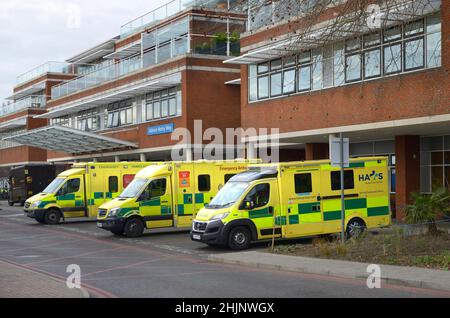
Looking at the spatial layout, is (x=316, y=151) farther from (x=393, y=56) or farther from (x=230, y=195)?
(x=230, y=195)

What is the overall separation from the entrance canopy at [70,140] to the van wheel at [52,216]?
11.6 meters

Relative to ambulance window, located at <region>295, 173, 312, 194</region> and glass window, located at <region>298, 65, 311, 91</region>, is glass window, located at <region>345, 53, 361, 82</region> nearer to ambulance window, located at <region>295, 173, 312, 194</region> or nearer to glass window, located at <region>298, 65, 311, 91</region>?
glass window, located at <region>298, 65, 311, 91</region>

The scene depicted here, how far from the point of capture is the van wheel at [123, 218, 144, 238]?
22938 millimetres

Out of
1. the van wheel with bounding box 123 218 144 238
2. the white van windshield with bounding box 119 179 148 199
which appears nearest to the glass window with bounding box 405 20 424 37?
the white van windshield with bounding box 119 179 148 199

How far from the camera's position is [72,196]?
29.8 metres

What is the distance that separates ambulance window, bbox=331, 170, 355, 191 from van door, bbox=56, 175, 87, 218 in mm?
14340

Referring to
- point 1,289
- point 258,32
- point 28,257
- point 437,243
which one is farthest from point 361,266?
point 258,32

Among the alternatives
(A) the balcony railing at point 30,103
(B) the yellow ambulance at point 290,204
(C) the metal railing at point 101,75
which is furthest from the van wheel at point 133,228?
(A) the balcony railing at point 30,103

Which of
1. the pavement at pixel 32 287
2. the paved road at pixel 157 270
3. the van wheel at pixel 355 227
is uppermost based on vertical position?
the van wheel at pixel 355 227

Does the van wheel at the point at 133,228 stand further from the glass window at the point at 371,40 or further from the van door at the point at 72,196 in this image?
the glass window at the point at 371,40

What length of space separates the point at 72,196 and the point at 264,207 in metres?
14.0

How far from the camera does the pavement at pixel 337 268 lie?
11322 millimetres

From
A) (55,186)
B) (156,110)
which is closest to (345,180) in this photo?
(55,186)
